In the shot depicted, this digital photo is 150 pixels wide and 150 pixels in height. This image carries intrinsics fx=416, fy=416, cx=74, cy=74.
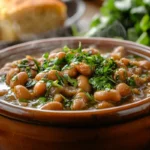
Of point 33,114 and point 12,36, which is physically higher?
point 33,114

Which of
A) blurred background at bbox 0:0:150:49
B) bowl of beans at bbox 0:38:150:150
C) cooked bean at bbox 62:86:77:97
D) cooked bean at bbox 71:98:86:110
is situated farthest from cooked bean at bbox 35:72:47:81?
blurred background at bbox 0:0:150:49

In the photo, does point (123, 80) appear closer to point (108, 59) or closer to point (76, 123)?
point (108, 59)

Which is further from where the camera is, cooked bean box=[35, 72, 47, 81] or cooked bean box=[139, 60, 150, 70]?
cooked bean box=[139, 60, 150, 70]

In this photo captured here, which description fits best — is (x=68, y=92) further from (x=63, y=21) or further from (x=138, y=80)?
(x=63, y=21)

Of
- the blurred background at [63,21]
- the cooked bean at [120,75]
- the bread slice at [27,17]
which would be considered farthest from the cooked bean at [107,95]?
the bread slice at [27,17]

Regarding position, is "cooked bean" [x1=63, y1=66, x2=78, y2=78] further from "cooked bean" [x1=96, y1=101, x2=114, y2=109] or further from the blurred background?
the blurred background

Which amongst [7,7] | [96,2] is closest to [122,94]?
[7,7]

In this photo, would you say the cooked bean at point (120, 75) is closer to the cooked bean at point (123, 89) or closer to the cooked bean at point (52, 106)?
the cooked bean at point (123, 89)

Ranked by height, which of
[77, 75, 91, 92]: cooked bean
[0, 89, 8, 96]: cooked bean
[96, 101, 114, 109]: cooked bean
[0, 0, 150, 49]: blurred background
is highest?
[77, 75, 91, 92]: cooked bean
